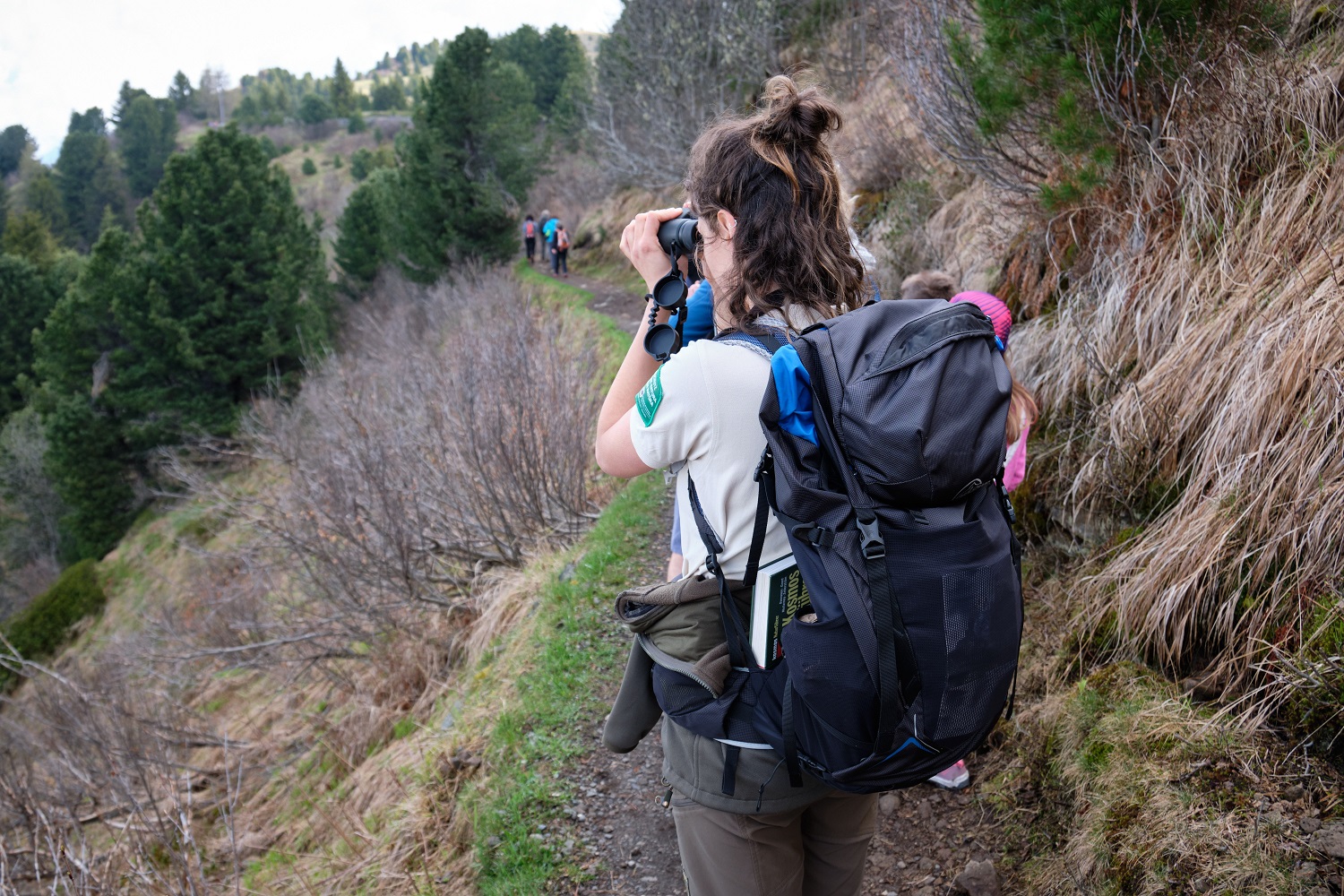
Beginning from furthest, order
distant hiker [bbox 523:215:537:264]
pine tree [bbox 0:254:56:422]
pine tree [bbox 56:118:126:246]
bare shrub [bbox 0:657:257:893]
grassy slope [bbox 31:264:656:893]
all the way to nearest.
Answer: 1. pine tree [bbox 56:118:126:246]
2. pine tree [bbox 0:254:56:422]
3. distant hiker [bbox 523:215:537:264]
4. bare shrub [bbox 0:657:257:893]
5. grassy slope [bbox 31:264:656:893]

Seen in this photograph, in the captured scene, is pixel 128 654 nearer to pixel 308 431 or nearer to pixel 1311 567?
pixel 308 431

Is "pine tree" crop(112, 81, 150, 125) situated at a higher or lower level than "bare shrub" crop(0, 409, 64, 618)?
higher

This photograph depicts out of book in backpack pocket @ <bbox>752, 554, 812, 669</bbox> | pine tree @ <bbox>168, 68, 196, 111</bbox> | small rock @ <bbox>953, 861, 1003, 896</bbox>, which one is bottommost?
small rock @ <bbox>953, 861, 1003, 896</bbox>

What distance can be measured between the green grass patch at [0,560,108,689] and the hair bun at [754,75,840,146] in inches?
1000

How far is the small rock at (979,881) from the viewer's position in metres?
2.59

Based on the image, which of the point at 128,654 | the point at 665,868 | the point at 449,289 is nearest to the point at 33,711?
the point at 128,654

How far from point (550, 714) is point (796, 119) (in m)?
3.48

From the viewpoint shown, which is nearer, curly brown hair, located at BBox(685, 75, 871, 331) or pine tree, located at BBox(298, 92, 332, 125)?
curly brown hair, located at BBox(685, 75, 871, 331)

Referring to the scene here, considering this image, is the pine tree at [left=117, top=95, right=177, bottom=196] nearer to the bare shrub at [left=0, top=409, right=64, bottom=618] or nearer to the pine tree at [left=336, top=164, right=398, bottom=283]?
the bare shrub at [left=0, top=409, right=64, bottom=618]

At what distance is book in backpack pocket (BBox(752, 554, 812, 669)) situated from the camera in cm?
144

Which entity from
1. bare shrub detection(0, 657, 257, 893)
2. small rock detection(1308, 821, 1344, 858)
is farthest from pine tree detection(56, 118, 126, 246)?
small rock detection(1308, 821, 1344, 858)

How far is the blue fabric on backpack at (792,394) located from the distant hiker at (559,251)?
73.2 feet

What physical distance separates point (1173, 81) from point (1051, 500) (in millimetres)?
1985

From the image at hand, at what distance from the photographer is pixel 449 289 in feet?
74.3
